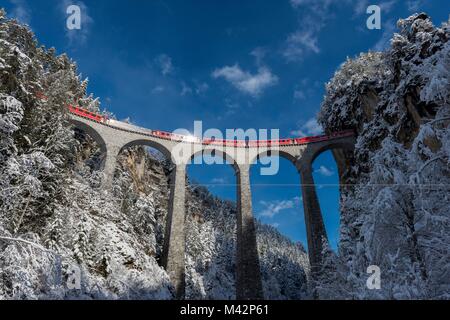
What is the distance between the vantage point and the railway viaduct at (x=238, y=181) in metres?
25.7

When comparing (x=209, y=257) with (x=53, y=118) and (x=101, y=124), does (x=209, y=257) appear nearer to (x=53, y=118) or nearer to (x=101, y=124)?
(x=101, y=124)

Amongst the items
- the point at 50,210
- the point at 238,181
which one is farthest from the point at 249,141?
the point at 50,210

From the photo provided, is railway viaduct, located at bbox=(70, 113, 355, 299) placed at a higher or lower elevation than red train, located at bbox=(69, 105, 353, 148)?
lower

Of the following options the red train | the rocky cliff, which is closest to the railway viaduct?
the red train

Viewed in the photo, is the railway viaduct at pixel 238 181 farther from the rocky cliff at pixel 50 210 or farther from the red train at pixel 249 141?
the rocky cliff at pixel 50 210

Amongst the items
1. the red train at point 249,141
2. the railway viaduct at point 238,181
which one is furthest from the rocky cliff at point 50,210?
the red train at point 249,141

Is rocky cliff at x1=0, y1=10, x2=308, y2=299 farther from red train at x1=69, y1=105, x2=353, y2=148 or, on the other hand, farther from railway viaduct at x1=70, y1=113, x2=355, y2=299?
red train at x1=69, y1=105, x2=353, y2=148

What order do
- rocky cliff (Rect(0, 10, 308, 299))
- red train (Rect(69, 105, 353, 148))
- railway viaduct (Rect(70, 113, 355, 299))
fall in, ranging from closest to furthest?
rocky cliff (Rect(0, 10, 308, 299)), railway viaduct (Rect(70, 113, 355, 299)), red train (Rect(69, 105, 353, 148))

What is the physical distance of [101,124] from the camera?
28312mm

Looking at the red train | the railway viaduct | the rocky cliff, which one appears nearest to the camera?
the rocky cliff

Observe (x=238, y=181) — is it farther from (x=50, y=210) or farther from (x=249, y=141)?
(x=50, y=210)

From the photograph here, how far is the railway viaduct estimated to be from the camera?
2572cm
